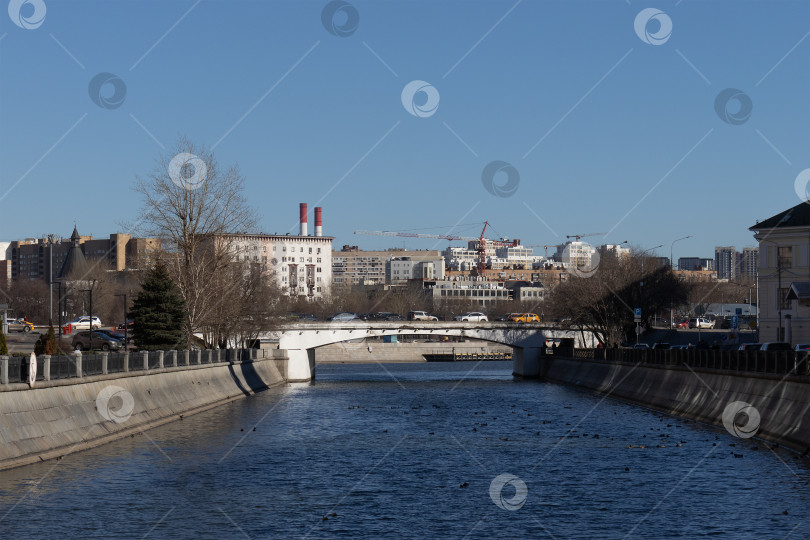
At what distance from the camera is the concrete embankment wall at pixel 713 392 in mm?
39406

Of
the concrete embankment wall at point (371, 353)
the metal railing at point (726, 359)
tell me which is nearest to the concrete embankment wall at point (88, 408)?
the metal railing at point (726, 359)

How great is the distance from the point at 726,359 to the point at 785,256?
41.8 m

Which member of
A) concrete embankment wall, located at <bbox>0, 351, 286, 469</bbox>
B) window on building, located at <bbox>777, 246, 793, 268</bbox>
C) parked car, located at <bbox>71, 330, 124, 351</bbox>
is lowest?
concrete embankment wall, located at <bbox>0, 351, 286, 469</bbox>

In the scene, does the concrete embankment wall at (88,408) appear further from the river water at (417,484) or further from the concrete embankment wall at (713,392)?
the concrete embankment wall at (713,392)

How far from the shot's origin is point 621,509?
28.6 metres

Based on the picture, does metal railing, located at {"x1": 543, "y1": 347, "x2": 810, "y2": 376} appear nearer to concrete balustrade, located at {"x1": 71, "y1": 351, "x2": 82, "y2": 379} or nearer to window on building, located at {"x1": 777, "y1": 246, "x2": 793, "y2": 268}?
window on building, located at {"x1": 777, "y1": 246, "x2": 793, "y2": 268}

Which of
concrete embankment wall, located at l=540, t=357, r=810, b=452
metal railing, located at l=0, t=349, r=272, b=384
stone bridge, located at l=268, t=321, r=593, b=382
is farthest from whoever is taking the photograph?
stone bridge, located at l=268, t=321, r=593, b=382

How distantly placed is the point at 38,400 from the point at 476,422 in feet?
82.9

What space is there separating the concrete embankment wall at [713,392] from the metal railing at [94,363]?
82.3 ft

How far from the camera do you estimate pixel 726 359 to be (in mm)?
51219

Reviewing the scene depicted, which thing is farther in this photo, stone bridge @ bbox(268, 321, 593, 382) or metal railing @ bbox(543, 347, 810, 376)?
stone bridge @ bbox(268, 321, 593, 382)

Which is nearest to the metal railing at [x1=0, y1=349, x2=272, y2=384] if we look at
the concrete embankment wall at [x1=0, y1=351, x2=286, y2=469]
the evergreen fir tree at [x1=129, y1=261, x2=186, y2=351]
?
the concrete embankment wall at [x1=0, y1=351, x2=286, y2=469]

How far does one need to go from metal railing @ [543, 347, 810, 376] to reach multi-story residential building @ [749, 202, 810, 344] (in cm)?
1549

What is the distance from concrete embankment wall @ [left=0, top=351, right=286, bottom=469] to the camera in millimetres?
32819
